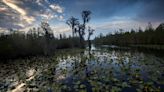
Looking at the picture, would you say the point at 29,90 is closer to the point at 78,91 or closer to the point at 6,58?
the point at 78,91

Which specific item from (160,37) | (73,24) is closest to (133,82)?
(160,37)

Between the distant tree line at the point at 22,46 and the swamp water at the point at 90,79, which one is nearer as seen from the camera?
the swamp water at the point at 90,79

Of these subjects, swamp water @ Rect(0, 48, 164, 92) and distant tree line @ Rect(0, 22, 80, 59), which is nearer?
swamp water @ Rect(0, 48, 164, 92)

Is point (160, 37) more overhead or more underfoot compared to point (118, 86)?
more overhead

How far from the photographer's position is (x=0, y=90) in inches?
572

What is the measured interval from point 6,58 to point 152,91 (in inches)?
1561

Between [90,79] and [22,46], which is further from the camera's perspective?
[22,46]

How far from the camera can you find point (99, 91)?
472 inches

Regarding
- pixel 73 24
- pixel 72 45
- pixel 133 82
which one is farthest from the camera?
pixel 72 45

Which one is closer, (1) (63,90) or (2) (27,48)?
(1) (63,90)

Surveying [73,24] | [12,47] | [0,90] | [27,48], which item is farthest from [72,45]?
[0,90]

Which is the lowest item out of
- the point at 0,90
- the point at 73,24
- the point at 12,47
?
the point at 0,90

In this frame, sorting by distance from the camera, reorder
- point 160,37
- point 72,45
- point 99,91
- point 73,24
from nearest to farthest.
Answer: point 99,91 → point 160,37 → point 73,24 → point 72,45

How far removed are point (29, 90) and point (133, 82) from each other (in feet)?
28.3
